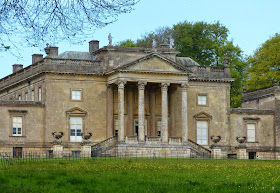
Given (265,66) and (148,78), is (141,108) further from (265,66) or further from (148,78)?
(265,66)

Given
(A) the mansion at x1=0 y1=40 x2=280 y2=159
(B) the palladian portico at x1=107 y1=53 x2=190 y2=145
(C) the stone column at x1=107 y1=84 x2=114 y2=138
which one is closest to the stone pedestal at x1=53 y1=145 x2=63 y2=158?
(A) the mansion at x1=0 y1=40 x2=280 y2=159

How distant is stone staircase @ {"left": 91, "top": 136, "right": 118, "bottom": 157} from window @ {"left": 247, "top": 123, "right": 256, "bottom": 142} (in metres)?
15.9

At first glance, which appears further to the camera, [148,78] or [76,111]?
[76,111]

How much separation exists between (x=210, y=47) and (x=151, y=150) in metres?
30.5

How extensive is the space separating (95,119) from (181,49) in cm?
2877

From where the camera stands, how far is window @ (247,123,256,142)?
70606 mm

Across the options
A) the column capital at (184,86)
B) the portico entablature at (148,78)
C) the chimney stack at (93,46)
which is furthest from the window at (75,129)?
the column capital at (184,86)

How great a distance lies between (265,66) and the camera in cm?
8475

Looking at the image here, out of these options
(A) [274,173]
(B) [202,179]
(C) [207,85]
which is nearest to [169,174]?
(B) [202,179]

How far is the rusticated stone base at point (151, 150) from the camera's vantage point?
60.2m

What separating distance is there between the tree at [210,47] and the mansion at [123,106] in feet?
60.9

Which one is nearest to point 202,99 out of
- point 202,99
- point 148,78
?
point 202,99

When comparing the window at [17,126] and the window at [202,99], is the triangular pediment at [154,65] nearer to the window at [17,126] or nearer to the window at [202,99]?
the window at [202,99]

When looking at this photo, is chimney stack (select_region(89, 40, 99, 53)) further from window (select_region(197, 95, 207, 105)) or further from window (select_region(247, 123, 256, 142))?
window (select_region(247, 123, 256, 142))
